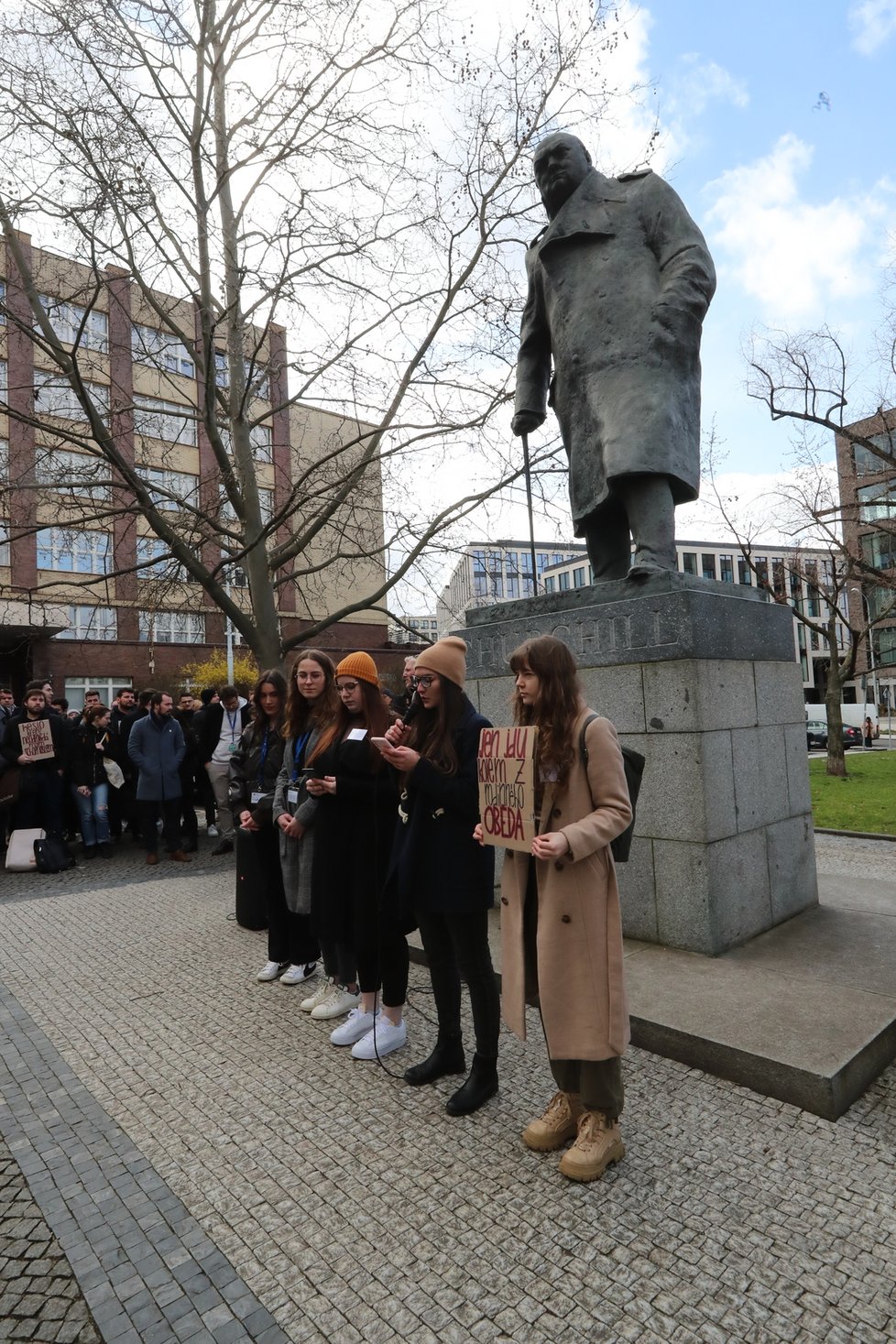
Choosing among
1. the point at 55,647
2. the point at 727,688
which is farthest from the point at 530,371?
the point at 55,647

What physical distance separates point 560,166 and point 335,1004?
5.33 meters

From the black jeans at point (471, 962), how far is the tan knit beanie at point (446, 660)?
37.5 inches

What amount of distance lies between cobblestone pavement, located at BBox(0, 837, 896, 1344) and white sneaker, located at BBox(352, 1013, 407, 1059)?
0.09m

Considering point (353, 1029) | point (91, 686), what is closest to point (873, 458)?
point (91, 686)

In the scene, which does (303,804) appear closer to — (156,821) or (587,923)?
(587,923)

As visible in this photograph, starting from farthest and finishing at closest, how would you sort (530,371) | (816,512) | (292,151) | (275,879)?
(816,512), (292,151), (530,371), (275,879)

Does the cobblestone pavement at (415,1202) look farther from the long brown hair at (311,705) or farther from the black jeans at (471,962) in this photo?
the long brown hair at (311,705)

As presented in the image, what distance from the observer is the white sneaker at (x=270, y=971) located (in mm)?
4754

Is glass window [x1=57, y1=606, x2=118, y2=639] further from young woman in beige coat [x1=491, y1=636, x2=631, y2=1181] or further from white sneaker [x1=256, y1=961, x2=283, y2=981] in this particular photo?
young woman in beige coat [x1=491, y1=636, x2=631, y2=1181]

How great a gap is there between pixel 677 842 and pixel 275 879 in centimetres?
240

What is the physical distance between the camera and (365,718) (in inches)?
152

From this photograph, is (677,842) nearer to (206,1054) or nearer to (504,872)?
(504,872)

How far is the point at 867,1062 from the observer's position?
306cm

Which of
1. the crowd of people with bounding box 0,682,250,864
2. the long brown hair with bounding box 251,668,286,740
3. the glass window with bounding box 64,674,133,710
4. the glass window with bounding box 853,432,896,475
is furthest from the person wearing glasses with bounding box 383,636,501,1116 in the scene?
the glass window with bounding box 64,674,133,710
